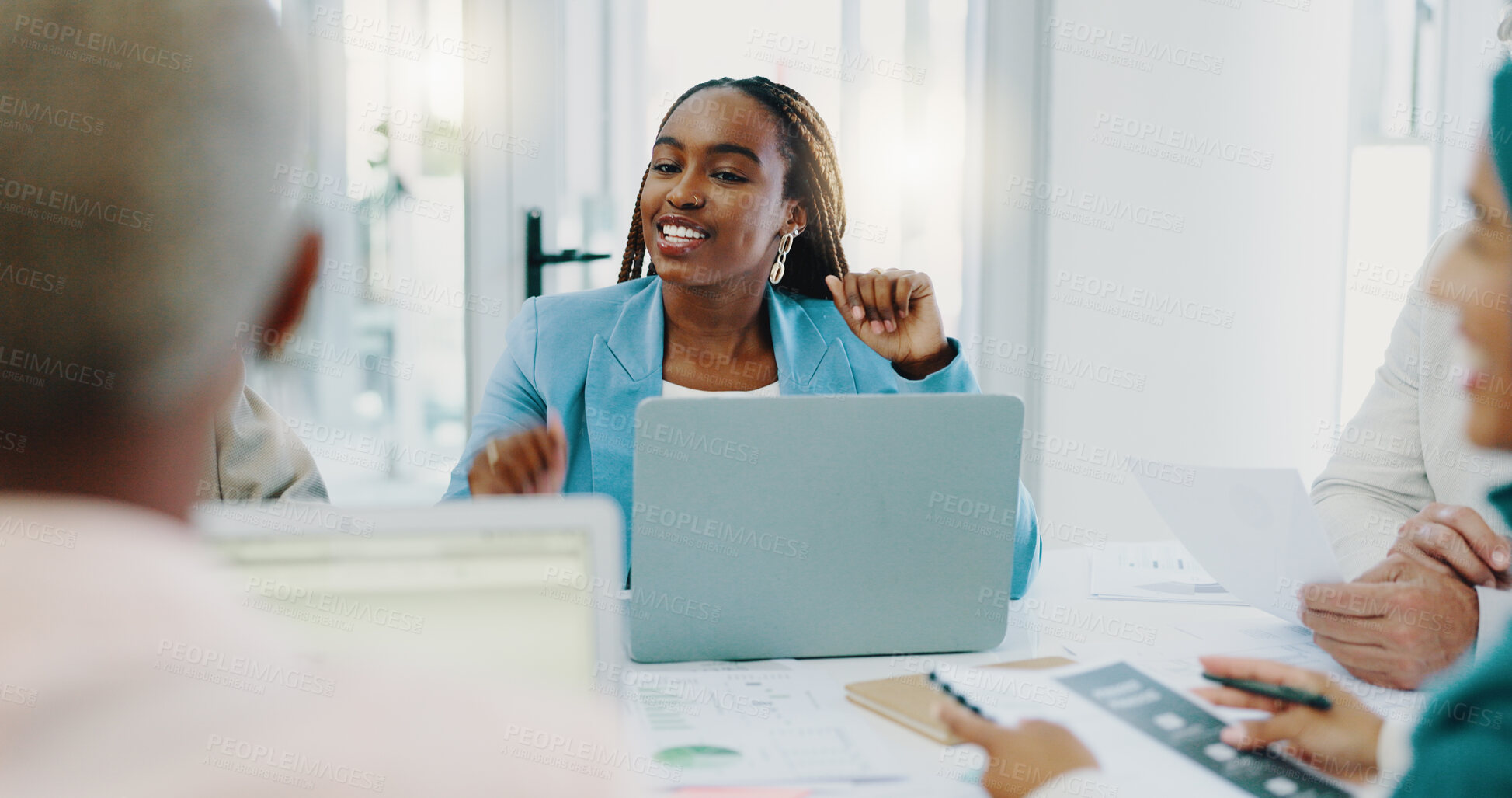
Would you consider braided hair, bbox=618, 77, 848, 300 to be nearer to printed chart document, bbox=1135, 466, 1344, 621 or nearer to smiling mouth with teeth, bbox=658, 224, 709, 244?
smiling mouth with teeth, bbox=658, 224, 709, 244

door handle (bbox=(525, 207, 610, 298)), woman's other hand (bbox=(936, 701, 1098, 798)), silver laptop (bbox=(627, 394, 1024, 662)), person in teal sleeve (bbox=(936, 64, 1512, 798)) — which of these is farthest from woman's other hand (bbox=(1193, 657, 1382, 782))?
door handle (bbox=(525, 207, 610, 298))

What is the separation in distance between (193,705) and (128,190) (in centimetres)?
18

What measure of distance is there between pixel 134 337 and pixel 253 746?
158mm

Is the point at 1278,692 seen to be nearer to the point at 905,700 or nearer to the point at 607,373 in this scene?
the point at 905,700

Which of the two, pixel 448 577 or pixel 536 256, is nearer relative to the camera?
pixel 448 577

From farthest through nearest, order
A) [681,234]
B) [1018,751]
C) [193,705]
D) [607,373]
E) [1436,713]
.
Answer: [681,234] → [607,373] → [1018,751] → [1436,713] → [193,705]

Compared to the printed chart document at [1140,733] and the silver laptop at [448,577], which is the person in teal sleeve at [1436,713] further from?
the silver laptop at [448,577]

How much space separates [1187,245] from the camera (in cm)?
270

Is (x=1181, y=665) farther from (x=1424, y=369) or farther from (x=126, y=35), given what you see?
(x=126, y=35)

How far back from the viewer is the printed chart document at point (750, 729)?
822mm

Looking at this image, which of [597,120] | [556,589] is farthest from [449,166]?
[556,589]

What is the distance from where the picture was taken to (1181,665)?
1.07 m

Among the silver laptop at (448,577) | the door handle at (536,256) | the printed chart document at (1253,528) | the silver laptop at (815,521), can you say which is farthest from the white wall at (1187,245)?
the silver laptop at (448,577)

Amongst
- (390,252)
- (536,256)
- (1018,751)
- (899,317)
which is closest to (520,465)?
(899,317)
